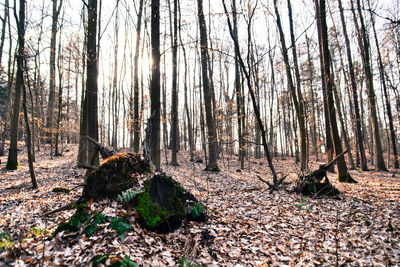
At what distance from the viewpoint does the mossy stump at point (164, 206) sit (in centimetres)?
370

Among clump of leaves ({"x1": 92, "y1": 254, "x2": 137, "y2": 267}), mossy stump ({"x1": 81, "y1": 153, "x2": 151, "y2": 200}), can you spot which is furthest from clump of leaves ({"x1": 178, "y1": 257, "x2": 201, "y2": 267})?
mossy stump ({"x1": 81, "y1": 153, "x2": 151, "y2": 200})

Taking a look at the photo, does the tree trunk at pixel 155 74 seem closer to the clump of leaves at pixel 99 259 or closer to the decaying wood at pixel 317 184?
the decaying wood at pixel 317 184

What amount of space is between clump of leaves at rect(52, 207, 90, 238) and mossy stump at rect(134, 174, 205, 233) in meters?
0.77

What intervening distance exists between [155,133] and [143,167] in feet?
12.1

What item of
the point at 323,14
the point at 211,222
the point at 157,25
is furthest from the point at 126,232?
the point at 323,14

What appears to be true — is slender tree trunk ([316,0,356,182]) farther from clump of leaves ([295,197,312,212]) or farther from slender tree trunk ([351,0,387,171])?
slender tree trunk ([351,0,387,171])

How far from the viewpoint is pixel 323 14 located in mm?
9023

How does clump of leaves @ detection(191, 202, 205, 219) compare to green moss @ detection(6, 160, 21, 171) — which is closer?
clump of leaves @ detection(191, 202, 205, 219)

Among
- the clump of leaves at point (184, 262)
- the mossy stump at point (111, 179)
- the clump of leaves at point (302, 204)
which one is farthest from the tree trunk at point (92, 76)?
the clump of leaves at point (302, 204)

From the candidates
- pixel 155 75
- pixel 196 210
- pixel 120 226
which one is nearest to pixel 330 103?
pixel 155 75

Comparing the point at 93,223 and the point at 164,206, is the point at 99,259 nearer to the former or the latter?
the point at 93,223

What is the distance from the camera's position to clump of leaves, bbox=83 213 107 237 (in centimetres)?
302

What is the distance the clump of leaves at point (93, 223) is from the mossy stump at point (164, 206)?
594 millimetres

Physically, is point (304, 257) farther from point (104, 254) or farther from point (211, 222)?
point (104, 254)
